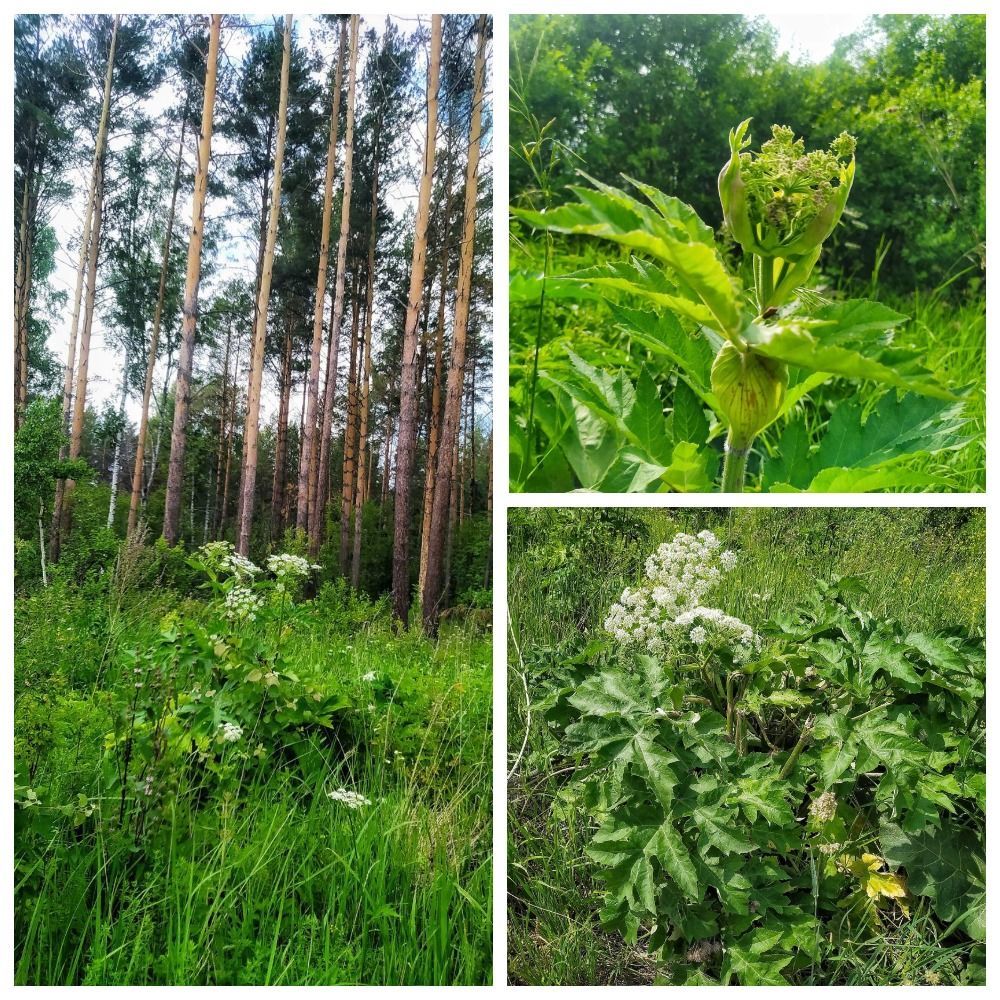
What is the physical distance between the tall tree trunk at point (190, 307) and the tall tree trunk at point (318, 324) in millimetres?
281

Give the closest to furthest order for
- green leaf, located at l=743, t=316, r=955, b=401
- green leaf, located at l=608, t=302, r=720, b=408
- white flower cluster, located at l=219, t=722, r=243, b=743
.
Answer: green leaf, located at l=743, t=316, r=955, b=401 < green leaf, located at l=608, t=302, r=720, b=408 < white flower cluster, located at l=219, t=722, r=243, b=743

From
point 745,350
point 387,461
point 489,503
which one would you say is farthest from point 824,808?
point 387,461

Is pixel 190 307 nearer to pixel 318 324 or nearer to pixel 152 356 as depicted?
pixel 152 356

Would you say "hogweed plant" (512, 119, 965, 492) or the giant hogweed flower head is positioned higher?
the giant hogweed flower head

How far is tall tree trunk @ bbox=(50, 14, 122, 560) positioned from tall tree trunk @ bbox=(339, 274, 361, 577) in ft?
2.04

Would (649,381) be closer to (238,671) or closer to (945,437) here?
(945,437)

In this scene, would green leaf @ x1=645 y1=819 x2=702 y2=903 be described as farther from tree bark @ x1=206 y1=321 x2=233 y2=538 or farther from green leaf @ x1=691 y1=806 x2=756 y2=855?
tree bark @ x1=206 y1=321 x2=233 y2=538

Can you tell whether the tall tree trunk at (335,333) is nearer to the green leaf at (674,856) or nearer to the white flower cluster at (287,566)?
the white flower cluster at (287,566)

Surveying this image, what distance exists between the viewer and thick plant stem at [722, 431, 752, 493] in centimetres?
112

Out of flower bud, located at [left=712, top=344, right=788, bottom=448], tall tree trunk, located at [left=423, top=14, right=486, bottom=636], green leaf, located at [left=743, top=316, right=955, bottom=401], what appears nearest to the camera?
green leaf, located at [left=743, top=316, right=955, bottom=401]

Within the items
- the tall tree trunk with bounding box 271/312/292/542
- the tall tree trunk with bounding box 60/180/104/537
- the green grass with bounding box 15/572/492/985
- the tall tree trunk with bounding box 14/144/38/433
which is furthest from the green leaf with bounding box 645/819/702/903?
the tall tree trunk with bounding box 14/144/38/433

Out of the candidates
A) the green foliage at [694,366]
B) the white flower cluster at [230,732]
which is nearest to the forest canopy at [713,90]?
the green foliage at [694,366]

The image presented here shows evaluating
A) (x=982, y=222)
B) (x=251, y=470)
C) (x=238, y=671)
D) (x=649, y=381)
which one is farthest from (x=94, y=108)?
(x=982, y=222)

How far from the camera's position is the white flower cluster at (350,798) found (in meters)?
1.71
